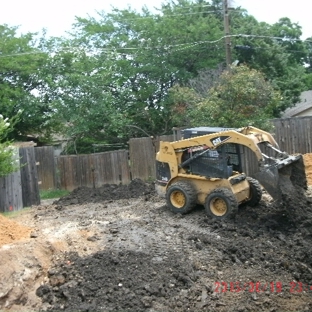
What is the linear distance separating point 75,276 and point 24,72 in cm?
1496

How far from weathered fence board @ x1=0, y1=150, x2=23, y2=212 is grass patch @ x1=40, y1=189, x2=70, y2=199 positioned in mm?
2688

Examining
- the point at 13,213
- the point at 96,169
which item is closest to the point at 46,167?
the point at 96,169

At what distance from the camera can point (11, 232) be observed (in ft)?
31.2

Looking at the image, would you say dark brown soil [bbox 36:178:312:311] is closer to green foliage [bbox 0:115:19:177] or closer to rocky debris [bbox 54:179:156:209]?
green foliage [bbox 0:115:19:177]

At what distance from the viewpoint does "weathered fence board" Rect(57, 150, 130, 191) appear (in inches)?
660

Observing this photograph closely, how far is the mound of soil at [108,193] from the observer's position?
1433 centimetres

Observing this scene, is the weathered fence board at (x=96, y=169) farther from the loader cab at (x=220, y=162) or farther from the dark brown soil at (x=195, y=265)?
the loader cab at (x=220, y=162)

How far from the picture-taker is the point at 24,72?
2069cm

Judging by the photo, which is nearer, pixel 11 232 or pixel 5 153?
pixel 11 232

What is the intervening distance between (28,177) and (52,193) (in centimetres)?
273

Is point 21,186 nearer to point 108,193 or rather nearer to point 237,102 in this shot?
point 108,193

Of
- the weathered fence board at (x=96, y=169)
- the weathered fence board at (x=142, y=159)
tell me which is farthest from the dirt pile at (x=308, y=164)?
the weathered fence board at (x=96, y=169)

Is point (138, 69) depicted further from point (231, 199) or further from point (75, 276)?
point (75, 276)

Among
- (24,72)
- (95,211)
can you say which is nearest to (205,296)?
(95,211)
